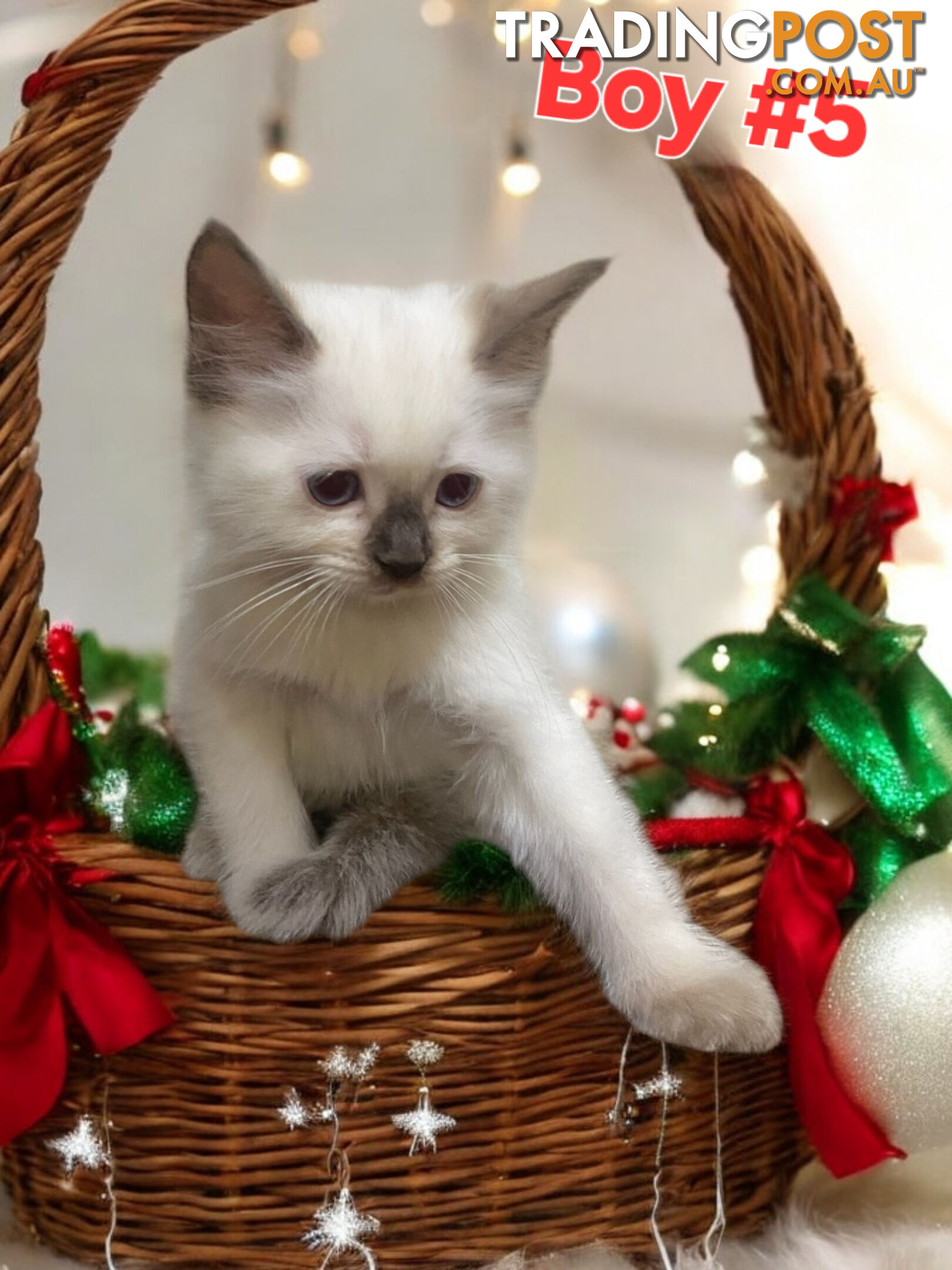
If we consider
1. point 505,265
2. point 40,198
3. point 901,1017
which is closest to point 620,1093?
point 901,1017

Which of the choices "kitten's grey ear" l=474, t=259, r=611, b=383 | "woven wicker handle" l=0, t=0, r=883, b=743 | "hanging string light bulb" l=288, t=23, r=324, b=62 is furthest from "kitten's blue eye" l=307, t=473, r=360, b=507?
"hanging string light bulb" l=288, t=23, r=324, b=62

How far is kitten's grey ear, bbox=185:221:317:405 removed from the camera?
81 centimetres

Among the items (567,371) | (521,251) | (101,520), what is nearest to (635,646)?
(567,371)

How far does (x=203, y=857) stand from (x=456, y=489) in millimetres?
322

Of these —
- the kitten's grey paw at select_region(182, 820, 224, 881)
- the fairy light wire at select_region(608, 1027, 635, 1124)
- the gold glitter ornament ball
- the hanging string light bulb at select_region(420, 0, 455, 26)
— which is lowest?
the fairy light wire at select_region(608, 1027, 635, 1124)

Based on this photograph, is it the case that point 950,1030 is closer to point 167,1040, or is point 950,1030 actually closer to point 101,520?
point 167,1040

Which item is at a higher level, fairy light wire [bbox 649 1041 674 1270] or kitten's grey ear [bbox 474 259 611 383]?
kitten's grey ear [bbox 474 259 611 383]

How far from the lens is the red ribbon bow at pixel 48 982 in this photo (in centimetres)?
82

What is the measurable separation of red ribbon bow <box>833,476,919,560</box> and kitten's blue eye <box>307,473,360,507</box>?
492 millimetres

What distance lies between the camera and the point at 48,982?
84 cm

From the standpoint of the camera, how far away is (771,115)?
1407 mm

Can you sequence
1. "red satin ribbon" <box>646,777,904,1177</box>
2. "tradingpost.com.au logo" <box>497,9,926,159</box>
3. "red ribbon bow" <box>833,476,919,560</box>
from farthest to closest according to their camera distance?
"tradingpost.com.au logo" <box>497,9,926,159</box>, "red ribbon bow" <box>833,476,919,560</box>, "red satin ribbon" <box>646,777,904,1177</box>

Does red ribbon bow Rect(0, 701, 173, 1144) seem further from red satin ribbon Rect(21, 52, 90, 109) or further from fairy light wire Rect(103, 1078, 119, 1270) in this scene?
red satin ribbon Rect(21, 52, 90, 109)

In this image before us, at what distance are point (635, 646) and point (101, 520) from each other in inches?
29.6
